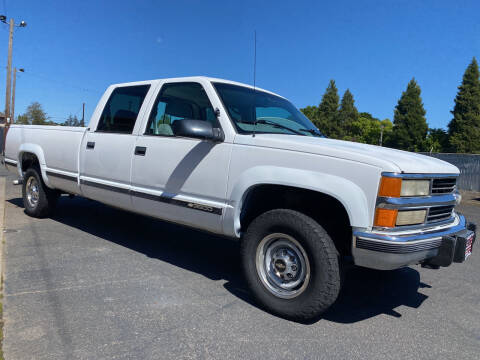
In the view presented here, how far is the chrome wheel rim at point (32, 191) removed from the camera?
20.3ft

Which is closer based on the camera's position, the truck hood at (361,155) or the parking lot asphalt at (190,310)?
the parking lot asphalt at (190,310)

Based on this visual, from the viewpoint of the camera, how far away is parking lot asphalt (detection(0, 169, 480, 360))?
8.67 feet

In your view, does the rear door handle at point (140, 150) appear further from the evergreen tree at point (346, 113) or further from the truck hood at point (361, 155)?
the evergreen tree at point (346, 113)

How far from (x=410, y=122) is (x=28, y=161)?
5305cm

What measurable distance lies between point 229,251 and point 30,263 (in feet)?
7.44

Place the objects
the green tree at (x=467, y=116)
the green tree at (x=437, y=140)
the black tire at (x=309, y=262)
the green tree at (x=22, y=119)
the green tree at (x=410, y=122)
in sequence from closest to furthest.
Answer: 1. the black tire at (x=309, y=262)
2. the green tree at (x=467, y=116)
3. the green tree at (x=437, y=140)
4. the green tree at (x=410, y=122)
5. the green tree at (x=22, y=119)

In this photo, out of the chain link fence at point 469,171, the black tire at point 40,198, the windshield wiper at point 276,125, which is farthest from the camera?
the chain link fence at point 469,171

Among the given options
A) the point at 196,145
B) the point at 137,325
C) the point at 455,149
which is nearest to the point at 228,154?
the point at 196,145

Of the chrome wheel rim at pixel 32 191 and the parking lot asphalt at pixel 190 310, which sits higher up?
the chrome wheel rim at pixel 32 191

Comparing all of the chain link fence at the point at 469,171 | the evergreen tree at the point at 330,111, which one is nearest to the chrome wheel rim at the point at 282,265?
the chain link fence at the point at 469,171

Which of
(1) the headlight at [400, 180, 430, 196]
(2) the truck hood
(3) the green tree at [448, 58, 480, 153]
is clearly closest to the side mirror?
(2) the truck hood

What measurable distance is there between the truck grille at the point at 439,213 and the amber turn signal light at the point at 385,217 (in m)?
0.48

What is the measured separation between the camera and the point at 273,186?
3307 millimetres

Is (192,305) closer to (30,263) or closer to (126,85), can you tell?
(30,263)
